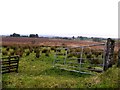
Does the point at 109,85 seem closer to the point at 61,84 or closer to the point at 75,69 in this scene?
the point at 61,84

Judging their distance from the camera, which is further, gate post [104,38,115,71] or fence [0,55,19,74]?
fence [0,55,19,74]

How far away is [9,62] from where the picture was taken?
21.1 meters

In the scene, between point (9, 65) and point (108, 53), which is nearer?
point (108, 53)

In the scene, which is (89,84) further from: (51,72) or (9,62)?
(9,62)

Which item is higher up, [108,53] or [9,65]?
[108,53]

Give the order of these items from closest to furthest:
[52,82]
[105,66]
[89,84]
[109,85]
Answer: [109,85], [89,84], [52,82], [105,66]

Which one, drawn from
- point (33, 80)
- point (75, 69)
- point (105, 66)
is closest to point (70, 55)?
point (75, 69)

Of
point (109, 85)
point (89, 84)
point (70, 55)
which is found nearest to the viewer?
point (109, 85)

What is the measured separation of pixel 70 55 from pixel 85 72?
11.9 meters

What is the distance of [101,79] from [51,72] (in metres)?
6.61

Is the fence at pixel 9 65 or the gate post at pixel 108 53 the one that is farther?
the fence at pixel 9 65

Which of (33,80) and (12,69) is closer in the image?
(33,80)

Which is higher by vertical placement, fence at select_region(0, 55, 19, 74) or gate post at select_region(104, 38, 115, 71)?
gate post at select_region(104, 38, 115, 71)

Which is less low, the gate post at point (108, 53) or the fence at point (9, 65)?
the gate post at point (108, 53)
